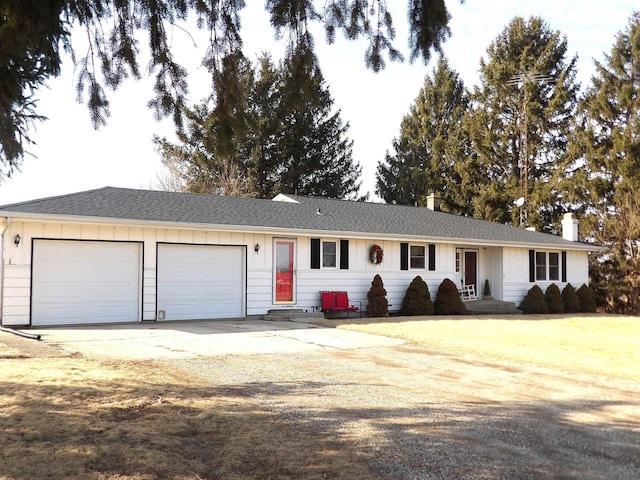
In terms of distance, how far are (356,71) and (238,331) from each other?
27.6 ft

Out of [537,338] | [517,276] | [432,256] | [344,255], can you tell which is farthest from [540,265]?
[537,338]

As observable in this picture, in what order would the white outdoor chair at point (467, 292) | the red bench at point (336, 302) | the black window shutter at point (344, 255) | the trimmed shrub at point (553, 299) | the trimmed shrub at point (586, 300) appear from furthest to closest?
the trimmed shrub at point (586, 300)
the trimmed shrub at point (553, 299)
the white outdoor chair at point (467, 292)
the black window shutter at point (344, 255)
the red bench at point (336, 302)

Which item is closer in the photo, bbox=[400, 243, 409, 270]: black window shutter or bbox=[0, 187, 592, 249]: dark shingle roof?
bbox=[0, 187, 592, 249]: dark shingle roof

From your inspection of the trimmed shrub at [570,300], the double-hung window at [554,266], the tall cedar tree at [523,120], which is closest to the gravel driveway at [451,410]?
the trimmed shrub at [570,300]

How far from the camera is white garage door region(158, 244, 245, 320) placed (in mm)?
14867

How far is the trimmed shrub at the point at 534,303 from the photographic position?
2042 centimetres

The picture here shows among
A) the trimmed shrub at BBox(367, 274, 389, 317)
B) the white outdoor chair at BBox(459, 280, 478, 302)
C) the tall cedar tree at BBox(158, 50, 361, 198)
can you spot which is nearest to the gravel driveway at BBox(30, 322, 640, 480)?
the trimmed shrub at BBox(367, 274, 389, 317)

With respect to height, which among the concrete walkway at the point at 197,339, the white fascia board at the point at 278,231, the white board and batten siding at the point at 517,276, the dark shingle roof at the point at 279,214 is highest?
the dark shingle roof at the point at 279,214

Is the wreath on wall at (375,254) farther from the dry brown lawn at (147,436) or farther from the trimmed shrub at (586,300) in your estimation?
the dry brown lawn at (147,436)

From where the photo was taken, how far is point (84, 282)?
1377 centimetres

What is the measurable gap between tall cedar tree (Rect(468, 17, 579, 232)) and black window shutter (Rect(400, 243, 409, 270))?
16.1 m

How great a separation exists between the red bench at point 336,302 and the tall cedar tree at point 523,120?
18.8 metres

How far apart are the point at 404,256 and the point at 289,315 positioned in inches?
191

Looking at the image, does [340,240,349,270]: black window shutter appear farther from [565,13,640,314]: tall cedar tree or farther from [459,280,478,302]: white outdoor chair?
[565,13,640,314]: tall cedar tree
